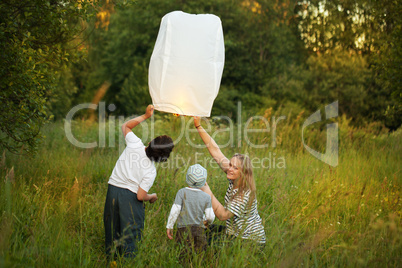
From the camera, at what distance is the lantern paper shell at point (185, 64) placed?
2.90 metres

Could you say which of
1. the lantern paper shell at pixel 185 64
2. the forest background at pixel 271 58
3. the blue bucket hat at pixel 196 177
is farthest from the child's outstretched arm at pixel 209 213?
the forest background at pixel 271 58

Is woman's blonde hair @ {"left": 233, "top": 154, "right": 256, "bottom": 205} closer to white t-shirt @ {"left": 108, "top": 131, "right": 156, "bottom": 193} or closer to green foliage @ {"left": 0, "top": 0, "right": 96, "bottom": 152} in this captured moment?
white t-shirt @ {"left": 108, "top": 131, "right": 156, "bottom": 193}

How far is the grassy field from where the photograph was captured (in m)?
2.95

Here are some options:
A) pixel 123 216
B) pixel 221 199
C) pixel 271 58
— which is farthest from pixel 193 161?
pixel 271 58

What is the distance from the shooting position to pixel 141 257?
3.18 meters

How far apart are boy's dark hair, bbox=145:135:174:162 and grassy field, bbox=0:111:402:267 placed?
51cm

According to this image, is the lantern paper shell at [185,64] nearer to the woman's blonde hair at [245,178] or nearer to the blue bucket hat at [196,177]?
the blue bucket hat at [196,177]

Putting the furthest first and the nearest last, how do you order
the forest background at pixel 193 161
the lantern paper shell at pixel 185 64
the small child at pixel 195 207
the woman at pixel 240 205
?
the woman at pixel 240 205
the small child at pixel 195 207
the forest background at pixel 193 161
the lantern paper shell at pixel 185 64

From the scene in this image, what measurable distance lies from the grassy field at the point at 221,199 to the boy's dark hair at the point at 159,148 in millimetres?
514

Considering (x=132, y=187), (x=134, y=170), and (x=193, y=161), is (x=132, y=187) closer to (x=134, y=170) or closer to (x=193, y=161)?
(x=134, y=170)

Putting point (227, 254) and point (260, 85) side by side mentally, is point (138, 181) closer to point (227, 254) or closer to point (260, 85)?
point (227, 254)

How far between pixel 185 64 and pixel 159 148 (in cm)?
84

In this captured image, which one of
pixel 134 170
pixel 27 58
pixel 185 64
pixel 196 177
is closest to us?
pixel 185 64

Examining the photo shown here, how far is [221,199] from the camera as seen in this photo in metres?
4.90
